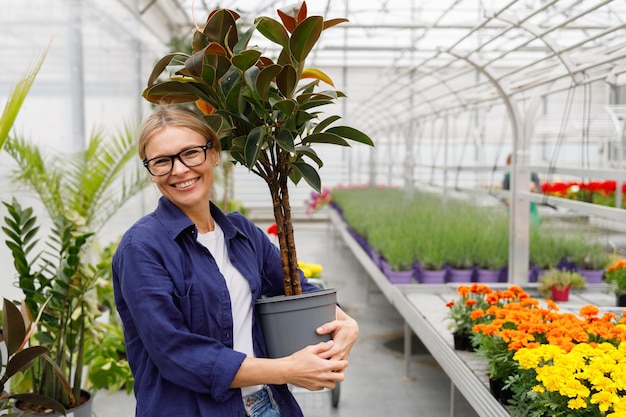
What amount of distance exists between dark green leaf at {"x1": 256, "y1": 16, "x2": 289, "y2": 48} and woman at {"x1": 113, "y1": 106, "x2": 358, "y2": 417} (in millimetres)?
253

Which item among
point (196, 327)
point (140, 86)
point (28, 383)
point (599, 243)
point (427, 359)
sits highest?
point (140, 86)

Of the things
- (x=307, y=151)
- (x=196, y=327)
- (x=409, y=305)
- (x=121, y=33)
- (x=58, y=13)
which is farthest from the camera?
(x=121, y=33)

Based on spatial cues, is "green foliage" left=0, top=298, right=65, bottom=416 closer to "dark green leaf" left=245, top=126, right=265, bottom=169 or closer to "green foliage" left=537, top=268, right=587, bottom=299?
"dark green leaf" left=245, top=126, right=265, bottom=169

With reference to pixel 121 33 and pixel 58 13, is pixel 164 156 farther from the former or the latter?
pixel 121 33

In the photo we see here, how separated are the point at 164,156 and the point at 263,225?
12008mm

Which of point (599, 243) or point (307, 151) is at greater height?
point (307, 151)

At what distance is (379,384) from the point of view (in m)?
4.23

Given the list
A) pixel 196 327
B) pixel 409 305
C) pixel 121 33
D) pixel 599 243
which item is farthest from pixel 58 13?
pixel 599 243

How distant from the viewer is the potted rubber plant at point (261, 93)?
Answer: 4.50 ft

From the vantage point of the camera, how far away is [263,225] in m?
13.3

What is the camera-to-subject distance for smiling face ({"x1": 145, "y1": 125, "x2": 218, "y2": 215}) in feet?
4.44

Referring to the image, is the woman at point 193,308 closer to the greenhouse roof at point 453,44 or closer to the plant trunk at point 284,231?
the plant trunk at point 284,231

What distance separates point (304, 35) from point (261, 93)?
16 cm

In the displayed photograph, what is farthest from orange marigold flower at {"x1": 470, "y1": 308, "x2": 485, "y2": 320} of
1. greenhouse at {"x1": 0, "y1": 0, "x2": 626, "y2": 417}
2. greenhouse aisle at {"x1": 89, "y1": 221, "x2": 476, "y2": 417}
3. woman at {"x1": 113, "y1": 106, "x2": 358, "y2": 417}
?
woman at {"x1": 113, "y1": 106, "x2": 358, "y2": 417}
